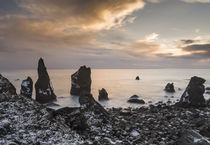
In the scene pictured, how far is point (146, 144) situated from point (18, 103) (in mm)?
9514

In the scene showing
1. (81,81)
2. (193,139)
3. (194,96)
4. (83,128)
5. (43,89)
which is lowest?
(83,128)

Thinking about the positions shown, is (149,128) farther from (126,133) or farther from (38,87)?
(38,87)

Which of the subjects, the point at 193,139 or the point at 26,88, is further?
the point at 26,88

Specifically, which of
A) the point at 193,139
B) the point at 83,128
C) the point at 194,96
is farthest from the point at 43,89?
the point at 193,139

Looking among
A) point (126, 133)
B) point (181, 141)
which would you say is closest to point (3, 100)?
point (126, 133)

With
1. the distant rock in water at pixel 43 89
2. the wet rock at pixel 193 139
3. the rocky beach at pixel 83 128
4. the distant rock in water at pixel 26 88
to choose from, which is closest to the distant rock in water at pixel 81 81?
the distant rock in water at pixel 43 89

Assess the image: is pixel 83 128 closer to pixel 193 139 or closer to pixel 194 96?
pixel 193 139

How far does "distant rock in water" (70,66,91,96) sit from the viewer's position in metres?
38.4

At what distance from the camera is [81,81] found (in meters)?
38.8

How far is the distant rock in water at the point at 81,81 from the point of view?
38.4 metres

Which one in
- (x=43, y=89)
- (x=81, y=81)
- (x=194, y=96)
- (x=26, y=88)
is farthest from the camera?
(x=81, y=81)

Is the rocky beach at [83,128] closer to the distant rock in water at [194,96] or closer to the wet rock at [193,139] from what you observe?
the wet rock at [193,139]

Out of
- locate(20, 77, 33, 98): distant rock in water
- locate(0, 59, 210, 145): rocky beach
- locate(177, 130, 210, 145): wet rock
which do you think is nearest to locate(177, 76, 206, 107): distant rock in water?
locate(0, 59, 210, 145): rocky beach

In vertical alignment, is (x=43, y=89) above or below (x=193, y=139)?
above
